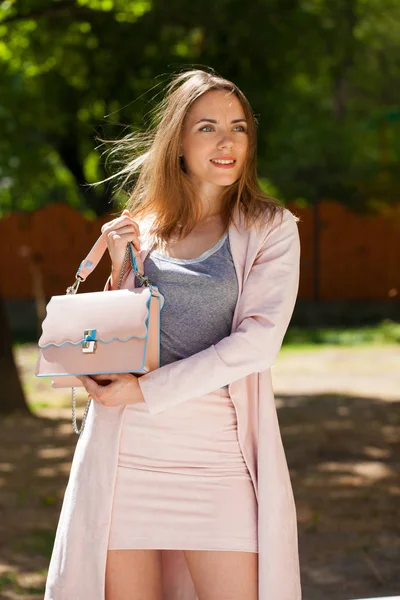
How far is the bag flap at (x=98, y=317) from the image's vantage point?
9.21 ft

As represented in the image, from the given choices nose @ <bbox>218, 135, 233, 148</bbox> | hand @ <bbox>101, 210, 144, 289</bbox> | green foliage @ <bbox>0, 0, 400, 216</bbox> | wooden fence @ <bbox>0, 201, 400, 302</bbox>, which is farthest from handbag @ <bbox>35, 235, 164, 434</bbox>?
wooden fence @ <bbox>0, 201, 400, 302</bbox>

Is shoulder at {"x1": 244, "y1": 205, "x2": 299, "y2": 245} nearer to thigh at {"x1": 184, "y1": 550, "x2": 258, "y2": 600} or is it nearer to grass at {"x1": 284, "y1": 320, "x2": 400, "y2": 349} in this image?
thigh at {"x1": 184, "y1": 550, "x2": 258, "y2": 600}

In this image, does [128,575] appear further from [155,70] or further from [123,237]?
[155,70]

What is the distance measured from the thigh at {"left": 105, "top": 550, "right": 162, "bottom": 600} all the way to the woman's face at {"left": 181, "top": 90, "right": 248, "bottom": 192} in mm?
1073

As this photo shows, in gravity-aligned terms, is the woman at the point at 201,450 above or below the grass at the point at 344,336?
above

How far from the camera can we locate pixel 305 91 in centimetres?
2831

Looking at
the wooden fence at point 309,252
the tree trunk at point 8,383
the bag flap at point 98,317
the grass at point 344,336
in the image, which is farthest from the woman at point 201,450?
the wooden fence at point 309,252

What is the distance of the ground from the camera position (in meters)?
5.50

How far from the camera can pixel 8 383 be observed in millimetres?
10078

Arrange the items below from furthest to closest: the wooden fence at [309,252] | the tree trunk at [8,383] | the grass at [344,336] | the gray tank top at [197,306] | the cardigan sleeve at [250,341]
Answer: the wooden fence at [309,252] < the grass at [344,336] < the tree trunk at [8,383] < the gray tank top at [197,306] < the cardigan sleeve at [250,341]

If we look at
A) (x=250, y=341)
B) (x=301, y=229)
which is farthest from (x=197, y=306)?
(x=301, y=229)

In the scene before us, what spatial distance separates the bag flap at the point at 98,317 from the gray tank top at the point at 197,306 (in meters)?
0.13

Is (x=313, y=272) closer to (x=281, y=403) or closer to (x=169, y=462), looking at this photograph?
(x=281, y=403)

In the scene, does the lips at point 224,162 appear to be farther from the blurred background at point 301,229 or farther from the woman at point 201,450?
the blurred background at point 301,229
